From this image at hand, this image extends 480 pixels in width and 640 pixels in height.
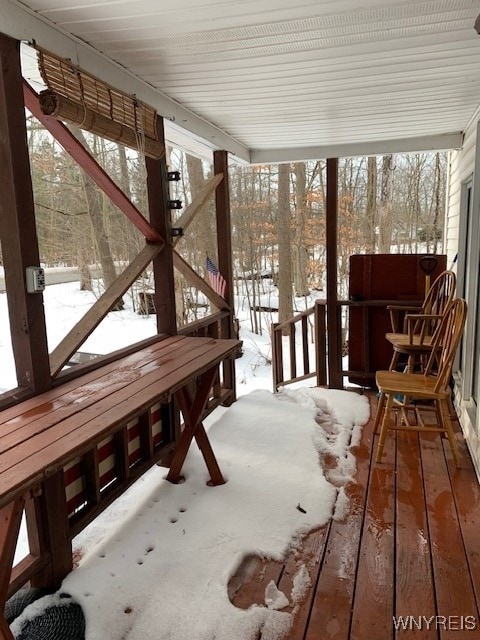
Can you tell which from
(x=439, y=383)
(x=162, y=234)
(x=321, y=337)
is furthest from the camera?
(x=321, y=337)

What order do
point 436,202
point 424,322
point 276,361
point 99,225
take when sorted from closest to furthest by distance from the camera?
point 424,322 < point 276,361 < point 99,225 < point 436,202

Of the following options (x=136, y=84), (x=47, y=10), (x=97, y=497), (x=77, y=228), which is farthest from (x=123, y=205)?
(x=77, y=228)

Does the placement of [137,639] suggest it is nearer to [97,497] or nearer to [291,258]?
[97,497]

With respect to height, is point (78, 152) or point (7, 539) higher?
point (78, 152)

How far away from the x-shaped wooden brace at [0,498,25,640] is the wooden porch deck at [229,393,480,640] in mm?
815

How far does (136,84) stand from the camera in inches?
101

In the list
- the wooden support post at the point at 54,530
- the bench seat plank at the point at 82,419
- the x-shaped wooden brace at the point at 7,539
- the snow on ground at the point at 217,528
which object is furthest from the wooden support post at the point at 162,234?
the x-shaped wooden brace at the point at 7,539

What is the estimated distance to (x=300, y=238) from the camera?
1068cm

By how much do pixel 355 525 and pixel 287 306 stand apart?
8.47 meters

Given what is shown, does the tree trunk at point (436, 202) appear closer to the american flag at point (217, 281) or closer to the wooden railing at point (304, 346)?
the wooden railing at point (304, 346)

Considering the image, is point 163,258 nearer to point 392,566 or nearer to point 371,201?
point 392,566

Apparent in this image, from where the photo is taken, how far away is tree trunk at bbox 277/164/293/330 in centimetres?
1010

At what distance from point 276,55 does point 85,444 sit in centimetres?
197


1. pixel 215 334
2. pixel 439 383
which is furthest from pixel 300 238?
pixel 439 383
